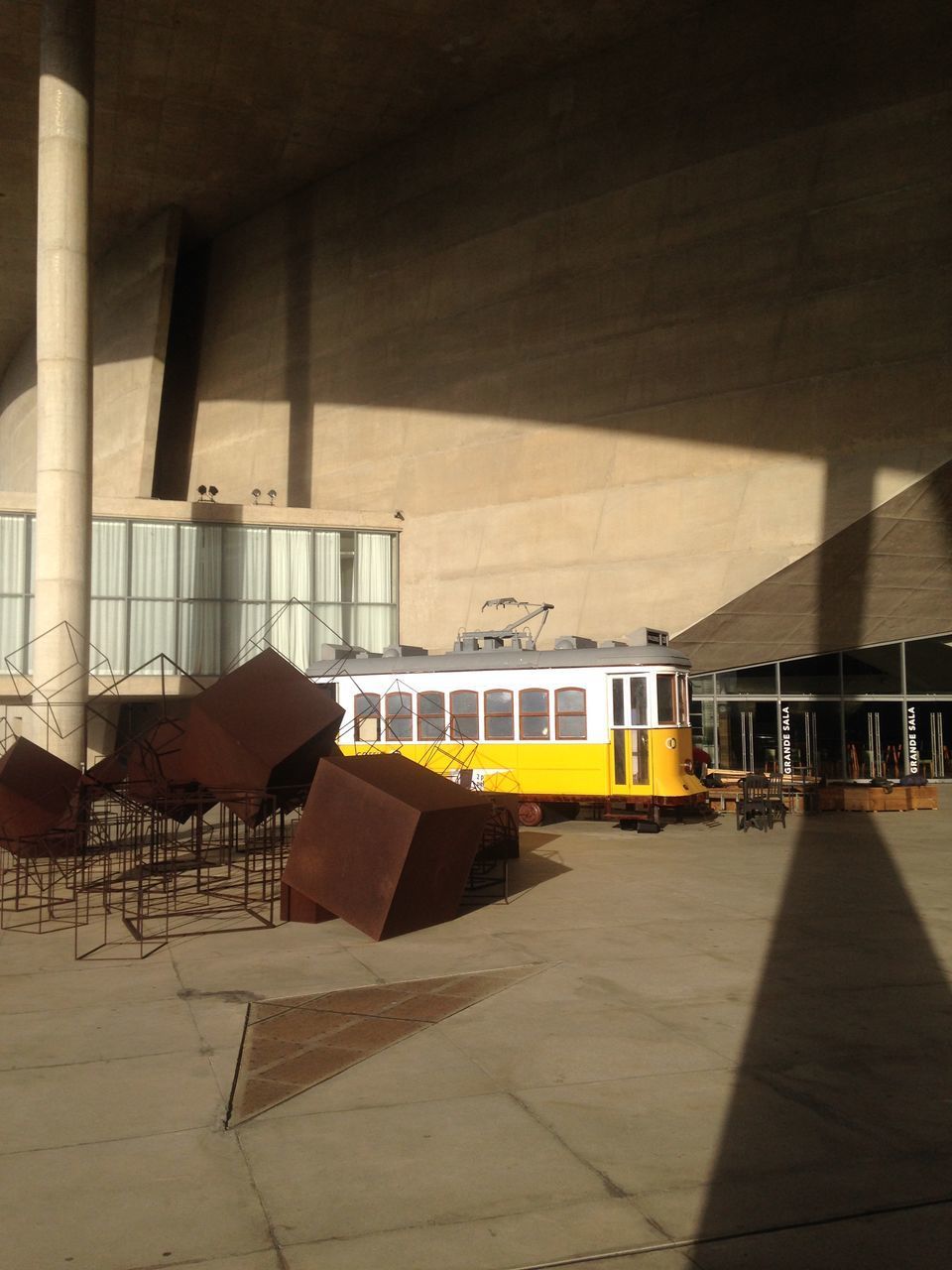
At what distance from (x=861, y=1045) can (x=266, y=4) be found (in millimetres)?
28488

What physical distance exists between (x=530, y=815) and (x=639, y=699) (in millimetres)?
3461

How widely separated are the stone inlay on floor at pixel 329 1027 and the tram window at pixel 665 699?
11.1 metres

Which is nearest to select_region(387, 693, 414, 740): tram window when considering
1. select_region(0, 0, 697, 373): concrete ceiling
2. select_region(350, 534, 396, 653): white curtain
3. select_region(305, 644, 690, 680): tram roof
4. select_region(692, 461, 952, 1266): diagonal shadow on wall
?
select_region(305, 644, 690, 680): tram roof

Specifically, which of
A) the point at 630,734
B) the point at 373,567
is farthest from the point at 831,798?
the point at 373,567

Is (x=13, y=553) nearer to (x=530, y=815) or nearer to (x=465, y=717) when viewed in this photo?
(x=465, y=717)

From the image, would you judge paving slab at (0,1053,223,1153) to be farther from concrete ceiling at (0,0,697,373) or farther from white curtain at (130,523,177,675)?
concrete ceiling at (0,0,697,373)

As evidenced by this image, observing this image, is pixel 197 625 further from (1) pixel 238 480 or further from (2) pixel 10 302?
(2) pixel 10 302

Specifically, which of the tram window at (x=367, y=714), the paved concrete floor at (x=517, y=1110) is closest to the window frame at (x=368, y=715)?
the tram window at (x=367, y=714)

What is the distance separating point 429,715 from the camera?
23422mm

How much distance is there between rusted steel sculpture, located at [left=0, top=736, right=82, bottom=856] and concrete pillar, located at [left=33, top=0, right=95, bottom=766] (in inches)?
240

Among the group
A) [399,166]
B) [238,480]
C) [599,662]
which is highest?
[399,166]

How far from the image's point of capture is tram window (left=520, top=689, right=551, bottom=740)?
21.8 meters

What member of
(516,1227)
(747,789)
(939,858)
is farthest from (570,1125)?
(747,789)

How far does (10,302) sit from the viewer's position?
4684 cm
